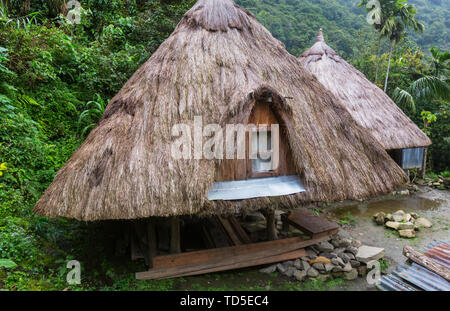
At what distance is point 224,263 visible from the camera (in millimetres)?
6090

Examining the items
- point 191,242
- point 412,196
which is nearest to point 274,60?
point 191,242

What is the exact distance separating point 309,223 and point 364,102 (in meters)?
6.14

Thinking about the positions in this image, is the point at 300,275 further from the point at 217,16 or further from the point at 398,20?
the point at 398,20

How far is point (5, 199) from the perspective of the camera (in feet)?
18.0

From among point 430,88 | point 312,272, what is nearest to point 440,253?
point 312,272

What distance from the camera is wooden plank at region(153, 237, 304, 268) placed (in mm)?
5789

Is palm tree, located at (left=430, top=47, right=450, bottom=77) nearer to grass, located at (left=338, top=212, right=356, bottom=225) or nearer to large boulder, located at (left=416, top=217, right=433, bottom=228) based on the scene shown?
large boulder, located at (left=416, top=217, right=433, bottom=228)

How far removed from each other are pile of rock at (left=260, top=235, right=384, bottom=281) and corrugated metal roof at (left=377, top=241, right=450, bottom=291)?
1.01m

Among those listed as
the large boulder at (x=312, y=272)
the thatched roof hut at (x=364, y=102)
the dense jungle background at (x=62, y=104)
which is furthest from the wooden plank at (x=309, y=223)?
the thatched roof hut at (x=364, y=102)

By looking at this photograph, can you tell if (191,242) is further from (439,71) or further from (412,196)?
(439,71)

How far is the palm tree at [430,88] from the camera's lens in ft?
46.7

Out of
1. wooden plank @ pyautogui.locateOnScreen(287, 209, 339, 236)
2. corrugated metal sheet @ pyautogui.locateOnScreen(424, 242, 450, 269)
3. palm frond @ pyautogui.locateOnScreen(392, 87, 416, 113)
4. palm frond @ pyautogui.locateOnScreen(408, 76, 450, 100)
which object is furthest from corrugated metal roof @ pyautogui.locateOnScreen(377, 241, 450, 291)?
palm frond @ pyautogui.locateOnScreen(408, 76, 450, 100)

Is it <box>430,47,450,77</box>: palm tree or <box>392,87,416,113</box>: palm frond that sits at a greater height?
<box>430,47,450,77</box>: palm tree

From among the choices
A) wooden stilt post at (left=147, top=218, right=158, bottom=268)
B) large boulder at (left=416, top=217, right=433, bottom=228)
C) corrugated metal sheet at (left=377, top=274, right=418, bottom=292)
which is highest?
wooden stilt post at (left=147, top=218, right=158, bottom=268)
